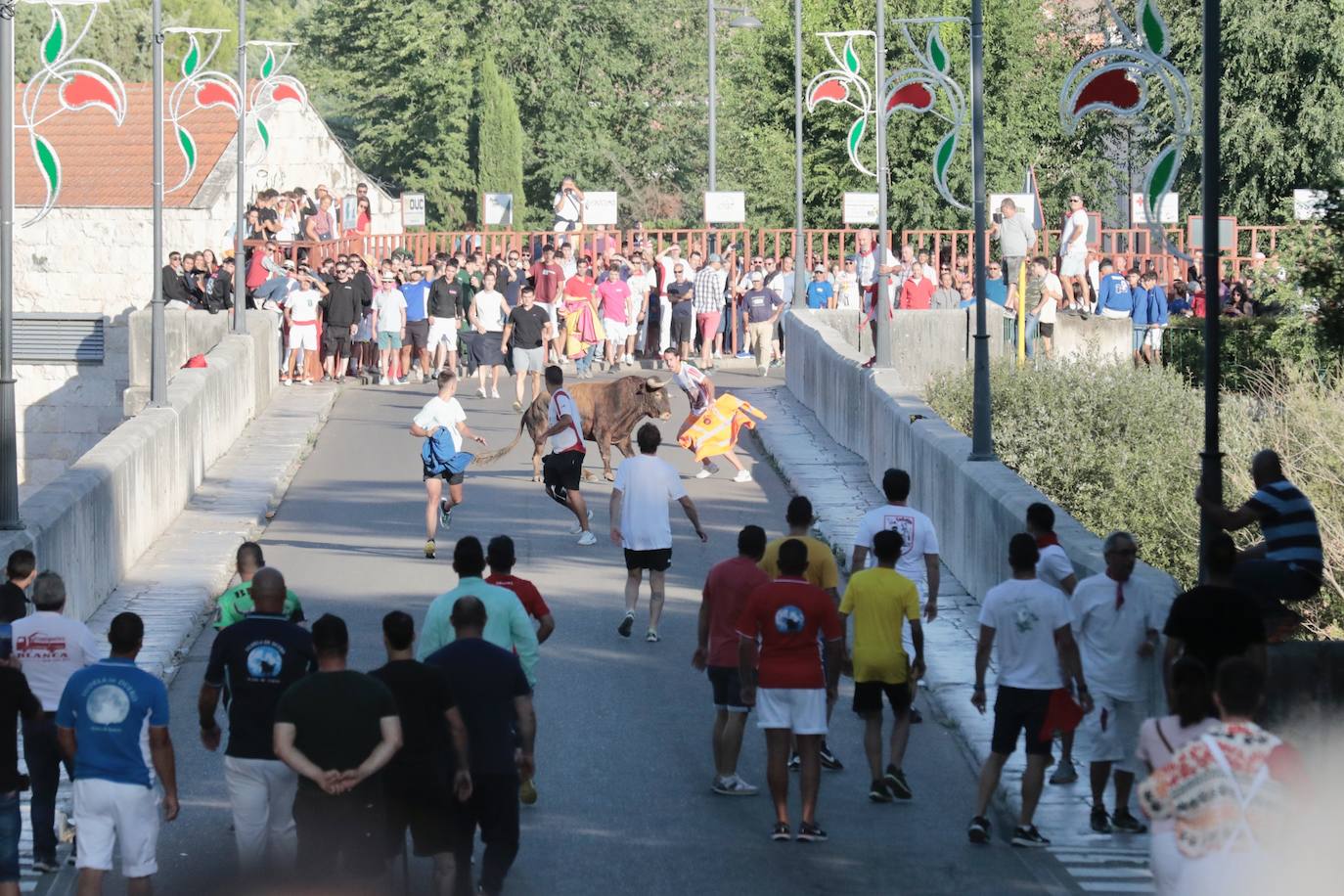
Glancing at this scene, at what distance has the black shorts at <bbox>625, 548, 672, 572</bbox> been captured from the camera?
15336 mm

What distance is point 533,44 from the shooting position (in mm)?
67938

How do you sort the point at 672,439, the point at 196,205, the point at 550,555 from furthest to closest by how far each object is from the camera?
the point at 196,205
the point at 672,439
the point at 550,555

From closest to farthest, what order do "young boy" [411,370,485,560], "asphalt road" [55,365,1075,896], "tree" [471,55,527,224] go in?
"asphalt road" [55,365,1075,896], "young boy" [411,370,485,560], "tree" [471,55,527,224]

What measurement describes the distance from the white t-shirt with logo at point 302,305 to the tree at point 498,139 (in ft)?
97.1

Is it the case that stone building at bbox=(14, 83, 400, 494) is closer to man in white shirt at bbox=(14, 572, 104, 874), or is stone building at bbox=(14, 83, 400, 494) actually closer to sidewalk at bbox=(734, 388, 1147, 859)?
sidewalk at bbox=(734, 388, 1147, 859)

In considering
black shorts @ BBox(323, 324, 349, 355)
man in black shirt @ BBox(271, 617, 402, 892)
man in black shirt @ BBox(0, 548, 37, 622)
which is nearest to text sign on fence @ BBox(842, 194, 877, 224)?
black shorts @ BBox(323, 324, 349, 355)

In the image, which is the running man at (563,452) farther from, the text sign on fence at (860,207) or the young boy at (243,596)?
the text sign on fence at (860,207)

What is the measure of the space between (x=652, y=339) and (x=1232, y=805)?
3143 centimetres

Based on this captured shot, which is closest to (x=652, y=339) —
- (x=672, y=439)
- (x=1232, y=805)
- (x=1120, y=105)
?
(x=672, y=439)

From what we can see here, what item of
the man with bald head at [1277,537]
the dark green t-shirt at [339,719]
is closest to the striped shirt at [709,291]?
the man with bald head at [1277,537]

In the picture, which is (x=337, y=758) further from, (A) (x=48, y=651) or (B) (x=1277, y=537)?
(B) (x=1277, y=537)

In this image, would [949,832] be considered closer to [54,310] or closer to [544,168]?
[54,310]

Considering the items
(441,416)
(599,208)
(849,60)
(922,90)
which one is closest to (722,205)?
(599,208)

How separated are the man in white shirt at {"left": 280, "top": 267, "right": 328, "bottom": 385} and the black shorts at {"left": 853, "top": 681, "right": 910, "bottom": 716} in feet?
75.5
